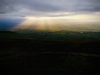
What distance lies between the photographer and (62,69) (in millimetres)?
36781

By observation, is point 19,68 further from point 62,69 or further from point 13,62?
point 62,69

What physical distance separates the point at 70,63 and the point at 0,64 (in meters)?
18.2

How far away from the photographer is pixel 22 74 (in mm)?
33312

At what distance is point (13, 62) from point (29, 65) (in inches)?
212

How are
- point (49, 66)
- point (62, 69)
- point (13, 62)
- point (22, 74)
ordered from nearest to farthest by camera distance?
point (22, 74) < point (62, 69) < point (49, 66) < point (13, 62)

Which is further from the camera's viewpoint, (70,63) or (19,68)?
(70,63)

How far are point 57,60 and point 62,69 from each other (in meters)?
8.49

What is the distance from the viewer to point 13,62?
42.7 meters

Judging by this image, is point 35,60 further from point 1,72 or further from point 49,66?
point 1,72

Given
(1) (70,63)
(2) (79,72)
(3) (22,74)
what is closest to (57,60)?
(1) (70,63)

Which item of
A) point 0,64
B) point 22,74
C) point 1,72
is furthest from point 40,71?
point 0,64

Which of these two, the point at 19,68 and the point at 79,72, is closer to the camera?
the point at 79,72

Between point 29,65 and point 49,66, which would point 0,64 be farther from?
point 49,66

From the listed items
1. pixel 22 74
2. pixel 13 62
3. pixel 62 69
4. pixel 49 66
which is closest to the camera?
pixel 22 74
